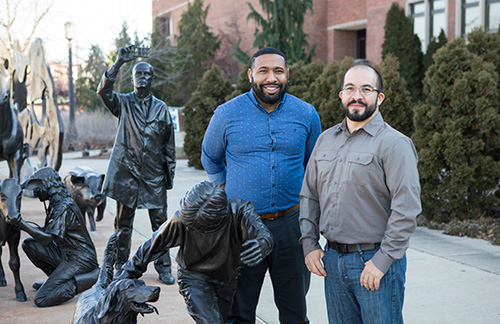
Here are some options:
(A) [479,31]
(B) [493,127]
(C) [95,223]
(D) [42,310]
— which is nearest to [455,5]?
(A) [479,31]

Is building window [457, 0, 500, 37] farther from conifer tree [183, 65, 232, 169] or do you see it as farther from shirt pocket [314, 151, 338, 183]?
shirt pocket [314, 151, 338, 183]

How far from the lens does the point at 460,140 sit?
8.58 metres

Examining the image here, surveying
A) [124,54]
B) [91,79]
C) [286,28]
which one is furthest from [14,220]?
[91,79]

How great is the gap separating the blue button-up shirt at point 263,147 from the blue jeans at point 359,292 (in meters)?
0.69

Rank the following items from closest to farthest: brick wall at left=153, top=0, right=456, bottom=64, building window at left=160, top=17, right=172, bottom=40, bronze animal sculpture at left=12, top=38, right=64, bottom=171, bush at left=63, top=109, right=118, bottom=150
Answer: bronze animal sculpture at left=12, top=38, right=64, bottom=171 → brick wall at left=153, top=0, right=456, bottom=64 → bush at left=63, top=109, right=118, bottom=150 → building window at left=160, top=17, right=172, bottom=40

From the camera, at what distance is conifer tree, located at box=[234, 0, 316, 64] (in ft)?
87.8

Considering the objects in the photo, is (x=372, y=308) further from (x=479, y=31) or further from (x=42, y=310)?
(x=479, y=31)

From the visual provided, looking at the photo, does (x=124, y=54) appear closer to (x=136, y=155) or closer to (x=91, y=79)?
(x=136, y=155)

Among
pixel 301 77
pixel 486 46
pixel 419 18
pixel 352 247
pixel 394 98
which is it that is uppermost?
pixel 419 18

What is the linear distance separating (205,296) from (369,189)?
105 centimetres

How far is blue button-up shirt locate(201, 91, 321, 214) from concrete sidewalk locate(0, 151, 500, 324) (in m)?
1.62

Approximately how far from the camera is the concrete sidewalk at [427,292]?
15.5 ft

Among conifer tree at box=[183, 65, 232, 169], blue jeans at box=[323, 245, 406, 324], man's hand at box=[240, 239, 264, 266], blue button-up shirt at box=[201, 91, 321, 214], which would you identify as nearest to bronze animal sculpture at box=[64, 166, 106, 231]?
blue button-up shirt at box=[201, 91, 321, 214]

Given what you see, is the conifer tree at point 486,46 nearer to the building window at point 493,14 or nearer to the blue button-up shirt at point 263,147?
the blue button-up shirt at point 263,147
